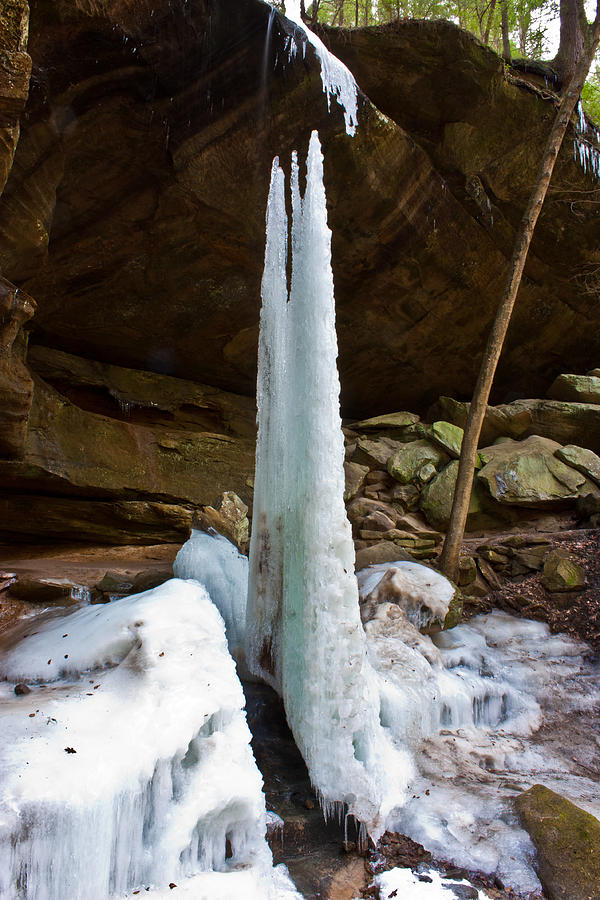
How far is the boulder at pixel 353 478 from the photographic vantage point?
9797 mm

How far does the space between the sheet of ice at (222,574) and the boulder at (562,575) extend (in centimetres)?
410

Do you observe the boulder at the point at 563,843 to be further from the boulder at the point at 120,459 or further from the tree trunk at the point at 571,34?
the tree trunk at the point at 571,34

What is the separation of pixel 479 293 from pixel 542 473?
156 inches

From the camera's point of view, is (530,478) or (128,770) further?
(530,478)

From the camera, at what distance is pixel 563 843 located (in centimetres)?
308

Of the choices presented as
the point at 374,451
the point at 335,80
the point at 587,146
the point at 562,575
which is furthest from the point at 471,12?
the point at 562,575

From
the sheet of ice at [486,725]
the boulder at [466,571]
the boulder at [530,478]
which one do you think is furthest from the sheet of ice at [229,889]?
the boulder at [530,478]

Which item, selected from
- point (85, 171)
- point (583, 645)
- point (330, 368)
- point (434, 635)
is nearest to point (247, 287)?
point (85, 171)

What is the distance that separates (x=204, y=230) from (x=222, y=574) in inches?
220

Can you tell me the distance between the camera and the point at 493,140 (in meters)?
8.50

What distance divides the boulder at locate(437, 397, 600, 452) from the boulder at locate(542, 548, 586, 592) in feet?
15.9

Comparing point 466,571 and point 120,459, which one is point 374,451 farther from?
point 120,459

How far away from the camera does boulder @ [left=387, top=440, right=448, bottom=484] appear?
33.4 ft

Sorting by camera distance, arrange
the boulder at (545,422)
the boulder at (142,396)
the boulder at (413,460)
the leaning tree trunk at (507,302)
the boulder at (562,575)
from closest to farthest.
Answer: the boulder at (562,575)
the leaning tree trunk at (507,302)
the boulder at (142,396)
the boulder at (413,460)
the boulder at (545,422)
